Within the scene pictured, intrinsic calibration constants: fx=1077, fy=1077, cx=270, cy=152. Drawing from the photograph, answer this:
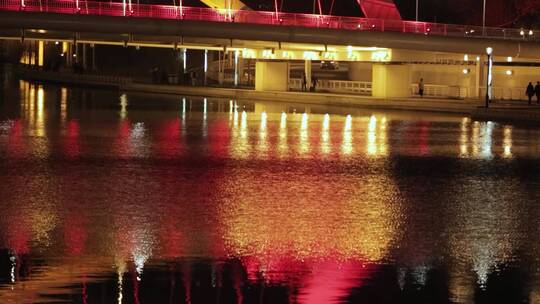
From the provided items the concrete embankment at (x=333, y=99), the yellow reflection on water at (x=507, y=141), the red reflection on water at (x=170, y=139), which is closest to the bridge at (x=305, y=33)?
the concrete embankment at (x=333, y=99)

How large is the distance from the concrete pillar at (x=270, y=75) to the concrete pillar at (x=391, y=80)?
1325cm

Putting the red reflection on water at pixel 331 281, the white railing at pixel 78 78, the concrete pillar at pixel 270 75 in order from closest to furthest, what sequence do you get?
the red reflection on water at pixel 331 281 → the concrete pillar at pixel 270 75 → the white railing at pixel 78 78

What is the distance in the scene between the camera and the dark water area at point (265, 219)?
11203 millimetres

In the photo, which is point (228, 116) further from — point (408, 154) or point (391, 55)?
point (391, 55)

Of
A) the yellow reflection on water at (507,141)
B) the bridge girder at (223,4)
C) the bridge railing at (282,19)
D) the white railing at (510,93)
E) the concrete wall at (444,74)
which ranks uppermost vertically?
the bridge girder at (223,4)

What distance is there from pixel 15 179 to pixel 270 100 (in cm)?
4992

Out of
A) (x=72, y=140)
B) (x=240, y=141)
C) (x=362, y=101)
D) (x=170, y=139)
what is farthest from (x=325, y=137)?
(x=362, y=101)

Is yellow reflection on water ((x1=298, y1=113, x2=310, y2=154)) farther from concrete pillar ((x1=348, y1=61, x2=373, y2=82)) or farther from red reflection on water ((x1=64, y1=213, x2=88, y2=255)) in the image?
concrete pillar ((x1=348, y1=61, x2=373, y2=82))

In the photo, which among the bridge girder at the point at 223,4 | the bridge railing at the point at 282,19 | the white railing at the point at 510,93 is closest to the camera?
the bridge railing at the point at 282,19

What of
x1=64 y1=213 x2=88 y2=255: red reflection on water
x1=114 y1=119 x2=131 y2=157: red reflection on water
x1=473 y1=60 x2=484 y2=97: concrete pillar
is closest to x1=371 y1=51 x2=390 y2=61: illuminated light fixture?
x1=473 y1=60 x2=484 y2=97: concrete pillar

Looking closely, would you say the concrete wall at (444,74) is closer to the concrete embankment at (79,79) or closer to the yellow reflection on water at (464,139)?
the concrete embankment at (79,79)

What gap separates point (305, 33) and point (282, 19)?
91.9 inches

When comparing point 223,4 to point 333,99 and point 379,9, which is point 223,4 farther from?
point 333,99

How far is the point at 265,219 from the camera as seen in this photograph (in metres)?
16.1
